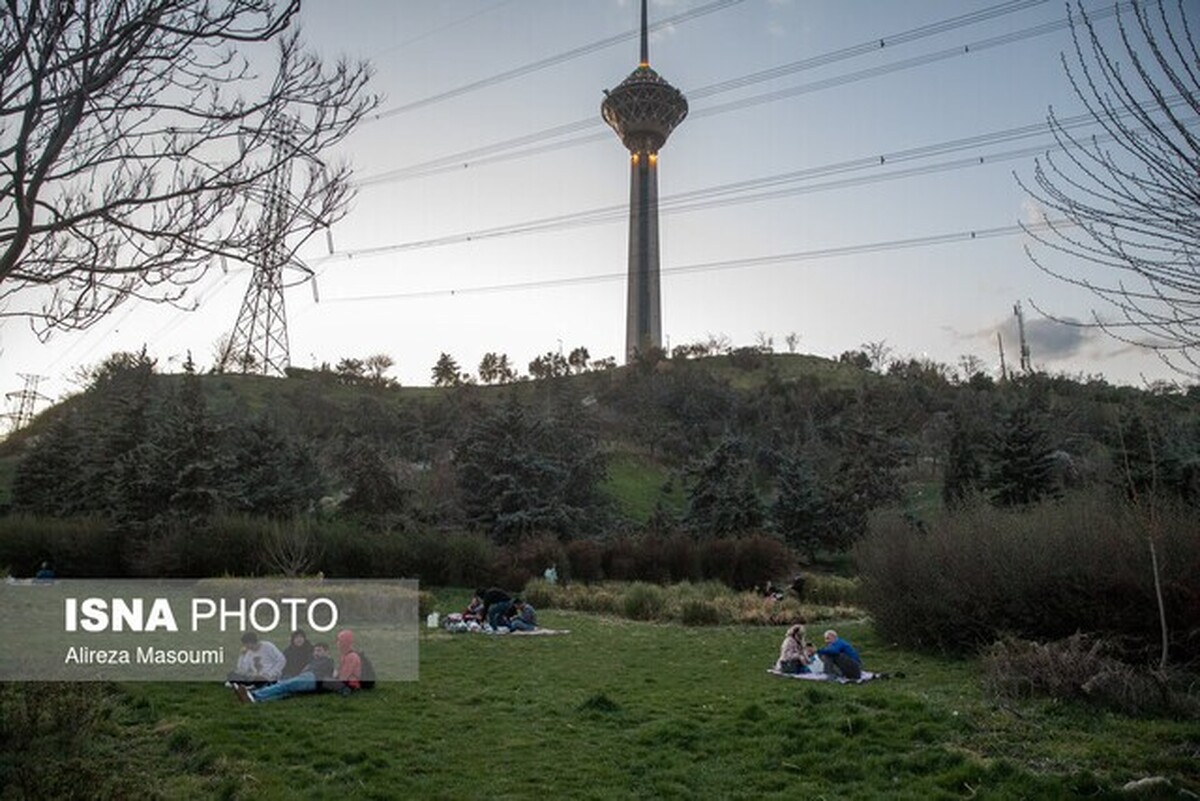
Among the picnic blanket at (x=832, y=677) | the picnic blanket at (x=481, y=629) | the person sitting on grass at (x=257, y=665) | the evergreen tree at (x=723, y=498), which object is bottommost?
the picnic blanket at (x=832, y=677)

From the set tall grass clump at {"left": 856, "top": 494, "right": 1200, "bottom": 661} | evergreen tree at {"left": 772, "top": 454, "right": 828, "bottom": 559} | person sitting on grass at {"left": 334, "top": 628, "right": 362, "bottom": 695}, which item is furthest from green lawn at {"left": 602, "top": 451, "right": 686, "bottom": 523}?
person sitting on grass at {"left": 334, "top": 628, "right": 362, "bottom": 695}

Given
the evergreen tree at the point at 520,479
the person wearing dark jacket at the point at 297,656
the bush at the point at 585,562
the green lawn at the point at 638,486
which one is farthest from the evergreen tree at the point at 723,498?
the person wearing dark jacket at the point at 297,656

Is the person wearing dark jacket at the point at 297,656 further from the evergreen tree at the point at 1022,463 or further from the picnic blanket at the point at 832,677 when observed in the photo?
the evergreen tree at the point at 1022,463

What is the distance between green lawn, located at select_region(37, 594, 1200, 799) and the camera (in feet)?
22.1

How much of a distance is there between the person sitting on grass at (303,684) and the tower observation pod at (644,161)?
265 feet

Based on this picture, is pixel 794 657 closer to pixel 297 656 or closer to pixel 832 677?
pixel 832 677

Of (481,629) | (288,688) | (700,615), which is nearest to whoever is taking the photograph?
(288,688)

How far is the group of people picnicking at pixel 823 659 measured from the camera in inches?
455

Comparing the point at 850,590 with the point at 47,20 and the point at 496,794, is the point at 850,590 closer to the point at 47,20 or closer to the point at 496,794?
the point at 496,794

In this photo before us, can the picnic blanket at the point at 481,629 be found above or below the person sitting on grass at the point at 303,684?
below

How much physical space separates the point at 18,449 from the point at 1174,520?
7496 centimetres

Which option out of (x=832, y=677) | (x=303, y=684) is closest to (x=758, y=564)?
(x=832, y=677)

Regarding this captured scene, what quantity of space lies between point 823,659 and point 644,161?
9134 cm

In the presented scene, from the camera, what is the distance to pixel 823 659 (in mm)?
11898
